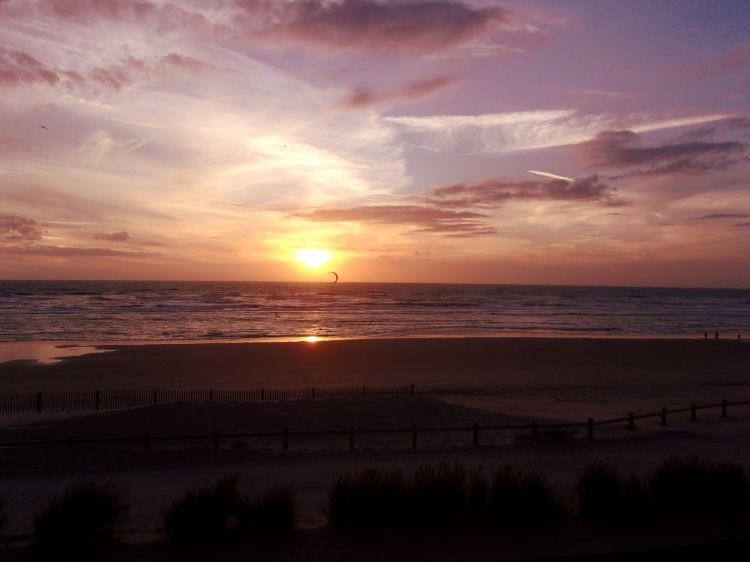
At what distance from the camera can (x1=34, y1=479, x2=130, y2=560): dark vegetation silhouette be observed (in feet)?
24.4

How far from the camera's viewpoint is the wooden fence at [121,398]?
19.9m

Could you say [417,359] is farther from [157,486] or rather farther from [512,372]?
[157,486]

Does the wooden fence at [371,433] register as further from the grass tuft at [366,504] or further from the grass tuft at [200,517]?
the grass tuft at [366,504]

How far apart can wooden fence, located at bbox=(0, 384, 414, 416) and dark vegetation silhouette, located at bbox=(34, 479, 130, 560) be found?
12.1 metres

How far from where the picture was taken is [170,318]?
64.0 m

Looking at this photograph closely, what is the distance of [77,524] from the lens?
769cm

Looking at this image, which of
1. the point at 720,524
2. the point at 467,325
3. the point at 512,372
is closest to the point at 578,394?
the point at 512,372

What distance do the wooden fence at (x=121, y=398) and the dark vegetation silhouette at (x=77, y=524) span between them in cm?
1207

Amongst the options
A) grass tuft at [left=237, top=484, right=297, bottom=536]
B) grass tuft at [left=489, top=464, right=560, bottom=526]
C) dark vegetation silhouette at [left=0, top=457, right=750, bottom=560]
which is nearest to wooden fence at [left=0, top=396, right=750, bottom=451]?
dark vegetation silhouette at [left=0, top=457, right=750, bottom=560]

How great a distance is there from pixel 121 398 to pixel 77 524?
1467 centimetres

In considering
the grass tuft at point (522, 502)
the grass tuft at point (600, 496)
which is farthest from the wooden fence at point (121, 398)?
the grass tuft at point (600, 496)

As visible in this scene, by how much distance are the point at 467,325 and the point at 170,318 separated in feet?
99.2

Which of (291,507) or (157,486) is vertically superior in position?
(291,507)

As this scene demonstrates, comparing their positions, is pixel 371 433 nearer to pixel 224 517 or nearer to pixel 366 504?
pixel 366 504
